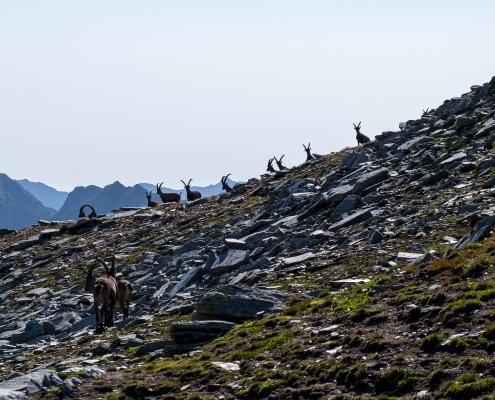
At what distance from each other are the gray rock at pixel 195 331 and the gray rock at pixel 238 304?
67 cm

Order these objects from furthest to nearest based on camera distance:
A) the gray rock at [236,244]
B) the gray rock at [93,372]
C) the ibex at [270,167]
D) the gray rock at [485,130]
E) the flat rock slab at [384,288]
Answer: the ibex at [270,167] → the gray rock at [485,130] → the gray rock at [236,244] → the flat rock slab at [384,288] → the gray rock at [93,372]

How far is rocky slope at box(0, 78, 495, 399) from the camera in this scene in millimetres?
11750

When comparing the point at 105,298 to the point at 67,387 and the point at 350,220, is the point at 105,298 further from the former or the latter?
the point at 350,220

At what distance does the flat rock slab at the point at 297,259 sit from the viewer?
72.3 feet

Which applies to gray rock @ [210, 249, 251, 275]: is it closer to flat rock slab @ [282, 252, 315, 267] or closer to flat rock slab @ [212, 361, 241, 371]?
flat rock slab @ [282, 252, 315, 267]

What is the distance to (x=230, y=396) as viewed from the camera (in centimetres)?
1203

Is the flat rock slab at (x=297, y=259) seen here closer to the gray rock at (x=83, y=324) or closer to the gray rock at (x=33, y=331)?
the gray rock at (x=83, y=324)

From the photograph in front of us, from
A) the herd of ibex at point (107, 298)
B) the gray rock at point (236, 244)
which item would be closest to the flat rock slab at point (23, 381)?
the herd of ibex at point (107, 298)

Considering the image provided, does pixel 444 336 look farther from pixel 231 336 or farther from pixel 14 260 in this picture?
pixel 14 260

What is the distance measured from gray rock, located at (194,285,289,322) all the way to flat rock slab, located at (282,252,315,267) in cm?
436

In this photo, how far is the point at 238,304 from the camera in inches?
673

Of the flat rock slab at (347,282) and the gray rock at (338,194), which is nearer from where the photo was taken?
the flat rock slab at (347,282)

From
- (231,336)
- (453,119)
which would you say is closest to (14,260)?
(453,119)

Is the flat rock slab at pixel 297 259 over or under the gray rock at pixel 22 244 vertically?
under
